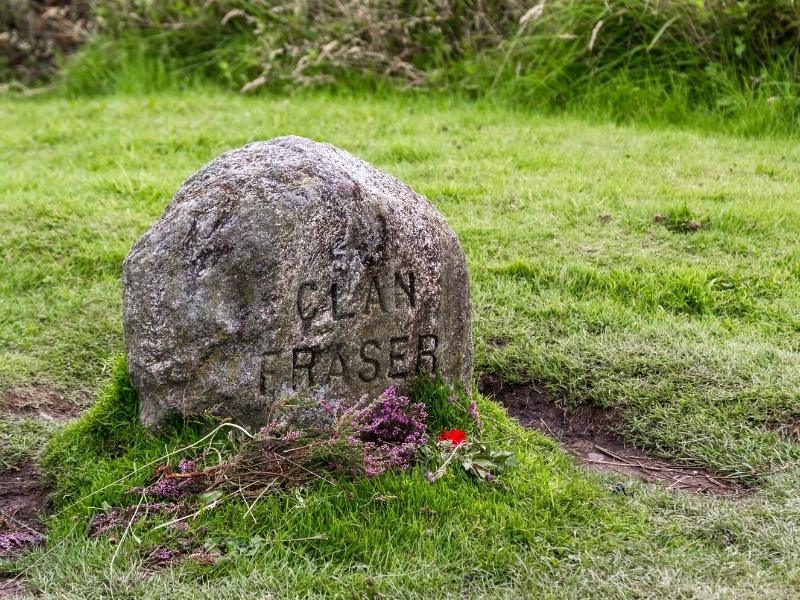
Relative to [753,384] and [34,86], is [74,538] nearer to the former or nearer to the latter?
[753,384]

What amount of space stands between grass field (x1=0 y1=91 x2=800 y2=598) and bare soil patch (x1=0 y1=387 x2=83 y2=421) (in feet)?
0.28

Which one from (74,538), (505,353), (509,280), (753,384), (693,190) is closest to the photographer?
(74,538)

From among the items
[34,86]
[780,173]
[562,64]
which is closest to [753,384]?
[780,173]

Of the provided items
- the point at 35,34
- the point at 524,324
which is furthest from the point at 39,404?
the point at 35,34

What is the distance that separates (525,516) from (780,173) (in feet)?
13.9

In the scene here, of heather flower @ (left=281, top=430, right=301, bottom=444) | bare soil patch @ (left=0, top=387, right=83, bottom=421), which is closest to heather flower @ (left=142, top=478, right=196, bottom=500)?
heather flower @ (left=281, top=430, right=301, bottom=444)

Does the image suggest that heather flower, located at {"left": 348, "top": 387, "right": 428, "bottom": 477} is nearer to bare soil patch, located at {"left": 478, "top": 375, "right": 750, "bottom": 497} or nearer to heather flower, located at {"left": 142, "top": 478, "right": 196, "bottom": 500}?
heather flower, located at {"left": 142, "top": 478, "right": 196, "bottom": 500}

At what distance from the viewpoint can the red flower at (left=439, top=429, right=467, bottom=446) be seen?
3.86m

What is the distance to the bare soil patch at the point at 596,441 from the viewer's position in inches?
161

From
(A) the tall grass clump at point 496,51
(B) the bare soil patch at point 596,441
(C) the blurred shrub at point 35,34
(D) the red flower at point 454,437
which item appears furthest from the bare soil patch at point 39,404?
(C) the blurred shrub at point 35,34

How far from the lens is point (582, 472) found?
4035 millimetres

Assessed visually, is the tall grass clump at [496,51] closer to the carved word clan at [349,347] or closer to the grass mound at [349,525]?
the carved word clan at [349,347]

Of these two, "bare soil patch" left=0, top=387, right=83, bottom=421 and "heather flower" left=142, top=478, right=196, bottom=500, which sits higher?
"heather flower" left=142, top=478, right=196, bottom=500

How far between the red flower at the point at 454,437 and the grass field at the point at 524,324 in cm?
22
